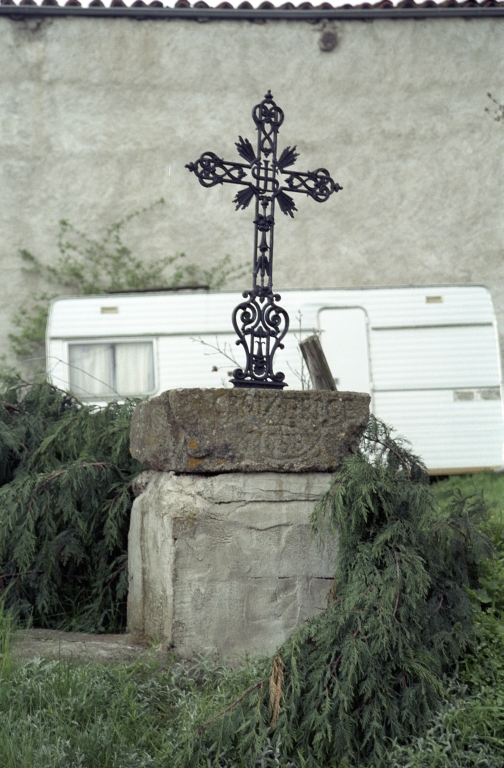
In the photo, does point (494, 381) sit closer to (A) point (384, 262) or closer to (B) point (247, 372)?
(A) point (384, 262)

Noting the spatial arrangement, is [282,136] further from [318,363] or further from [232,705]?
[232,705]

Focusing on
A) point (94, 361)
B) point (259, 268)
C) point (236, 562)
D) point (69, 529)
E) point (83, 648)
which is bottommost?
point (83, 648)

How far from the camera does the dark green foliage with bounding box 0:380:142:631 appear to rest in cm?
423

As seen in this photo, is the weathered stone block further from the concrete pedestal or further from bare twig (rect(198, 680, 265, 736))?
bare twig (rect(198, 680, 265, 736))

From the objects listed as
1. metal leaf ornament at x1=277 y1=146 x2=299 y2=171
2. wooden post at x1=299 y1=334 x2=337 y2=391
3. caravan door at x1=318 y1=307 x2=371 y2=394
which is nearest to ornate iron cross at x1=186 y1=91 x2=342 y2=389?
metal leaf ornament at x1=277 y1=146 x2=299 y2=171

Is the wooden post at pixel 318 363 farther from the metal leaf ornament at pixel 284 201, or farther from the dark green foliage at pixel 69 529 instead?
the dark green foliage at pixel 69 529

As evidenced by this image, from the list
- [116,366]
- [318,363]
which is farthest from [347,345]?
[318,363]

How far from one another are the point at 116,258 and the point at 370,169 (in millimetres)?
3850

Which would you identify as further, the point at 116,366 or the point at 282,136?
the point at 282,136

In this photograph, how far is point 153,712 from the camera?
10.3ft

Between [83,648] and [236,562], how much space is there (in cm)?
76

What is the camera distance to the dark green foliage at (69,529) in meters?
4.23

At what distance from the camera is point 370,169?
39.5 ft

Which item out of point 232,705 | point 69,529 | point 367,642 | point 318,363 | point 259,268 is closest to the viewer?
point 232,705
